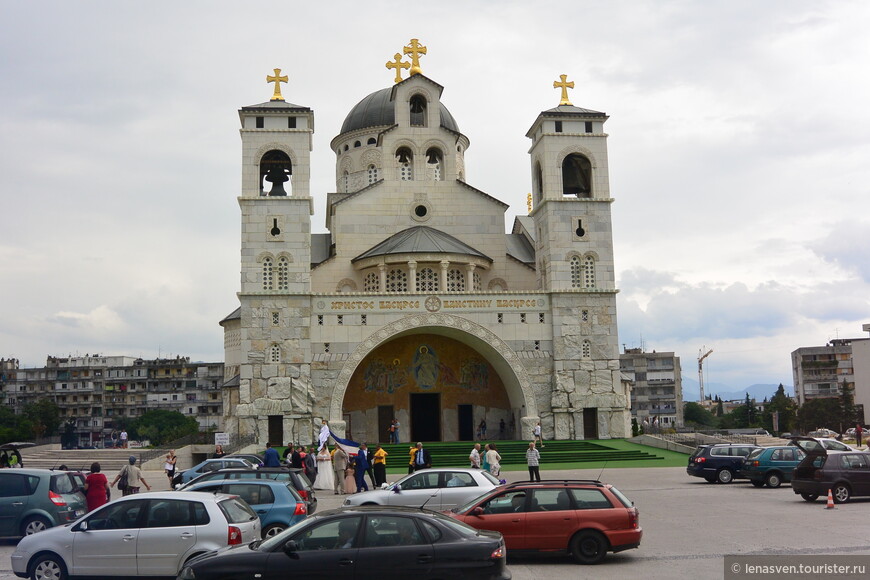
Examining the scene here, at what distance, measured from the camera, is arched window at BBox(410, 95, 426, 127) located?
4766 cm

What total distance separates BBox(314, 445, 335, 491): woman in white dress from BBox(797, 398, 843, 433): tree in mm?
58746

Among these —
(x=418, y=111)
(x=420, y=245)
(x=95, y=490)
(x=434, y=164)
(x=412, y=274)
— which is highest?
(x=418, y=111)

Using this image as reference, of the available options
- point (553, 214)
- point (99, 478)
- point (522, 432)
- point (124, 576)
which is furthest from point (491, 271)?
point (124, 576)

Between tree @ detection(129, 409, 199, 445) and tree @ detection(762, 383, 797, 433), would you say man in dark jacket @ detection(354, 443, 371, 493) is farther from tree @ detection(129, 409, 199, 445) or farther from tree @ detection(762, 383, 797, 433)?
tree @ detection(129, 409, 199, 445)

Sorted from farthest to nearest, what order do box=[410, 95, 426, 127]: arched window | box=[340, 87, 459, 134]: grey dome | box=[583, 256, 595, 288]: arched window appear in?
box=[340, 87, 459, 134]: grey dome
box=[410, 95, 426, 127]: arched window
box=[583, 256, 595, 288]: arched window

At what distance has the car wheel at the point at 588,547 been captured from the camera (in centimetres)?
1288

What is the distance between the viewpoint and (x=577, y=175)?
44312mm

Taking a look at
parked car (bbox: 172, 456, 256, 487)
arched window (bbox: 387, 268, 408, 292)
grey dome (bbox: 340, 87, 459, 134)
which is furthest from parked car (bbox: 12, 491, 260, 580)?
grey dome (bbox: 340, 87, 459, 134)

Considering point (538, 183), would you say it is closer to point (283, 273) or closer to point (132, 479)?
point (283, 273)

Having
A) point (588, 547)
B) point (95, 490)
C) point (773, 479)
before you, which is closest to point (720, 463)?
point (773, 479)

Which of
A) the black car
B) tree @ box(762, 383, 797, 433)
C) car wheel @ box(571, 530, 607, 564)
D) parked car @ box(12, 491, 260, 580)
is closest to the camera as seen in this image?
the black car

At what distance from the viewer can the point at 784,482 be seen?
24.1 meters

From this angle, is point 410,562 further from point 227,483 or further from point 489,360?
point 489,360

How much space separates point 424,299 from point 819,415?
4851 cm
